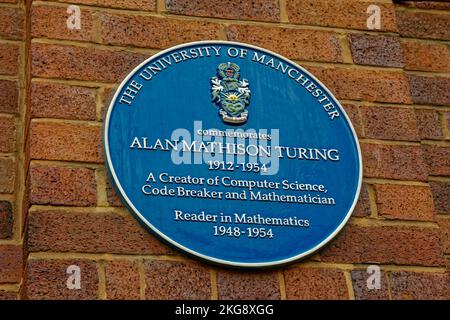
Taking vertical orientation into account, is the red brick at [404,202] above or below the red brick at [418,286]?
above

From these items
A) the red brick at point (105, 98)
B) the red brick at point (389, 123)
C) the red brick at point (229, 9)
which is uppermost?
the red brick at point (229, 9)

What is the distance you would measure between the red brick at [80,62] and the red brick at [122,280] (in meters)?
0.85

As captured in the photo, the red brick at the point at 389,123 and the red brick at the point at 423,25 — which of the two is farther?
the red brick at the point at 423,25

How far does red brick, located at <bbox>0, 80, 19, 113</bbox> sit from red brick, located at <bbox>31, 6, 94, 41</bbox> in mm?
349

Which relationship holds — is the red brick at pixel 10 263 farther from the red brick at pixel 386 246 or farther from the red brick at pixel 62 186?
the red brick at pixel 386 246

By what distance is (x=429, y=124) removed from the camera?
18.0ft

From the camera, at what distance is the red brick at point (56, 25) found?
4.82 m

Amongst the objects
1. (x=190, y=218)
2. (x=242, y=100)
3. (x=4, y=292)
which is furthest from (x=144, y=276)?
(x=242, y=100)

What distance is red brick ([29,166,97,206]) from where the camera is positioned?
449 cm

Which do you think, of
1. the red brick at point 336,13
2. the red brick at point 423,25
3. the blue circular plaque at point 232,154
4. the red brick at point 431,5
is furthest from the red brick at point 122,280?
the red brick at point 431,5

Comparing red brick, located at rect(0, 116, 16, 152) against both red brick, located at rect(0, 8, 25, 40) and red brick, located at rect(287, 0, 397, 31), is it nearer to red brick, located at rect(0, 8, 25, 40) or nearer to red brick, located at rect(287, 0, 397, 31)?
red brick, located at rect(0, 8, 25, 40)

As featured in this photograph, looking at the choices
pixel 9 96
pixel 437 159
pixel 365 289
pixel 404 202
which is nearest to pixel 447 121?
pixel 437 159

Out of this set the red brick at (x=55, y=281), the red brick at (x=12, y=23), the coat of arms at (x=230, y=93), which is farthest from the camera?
the red brick at (x=12, y=23)

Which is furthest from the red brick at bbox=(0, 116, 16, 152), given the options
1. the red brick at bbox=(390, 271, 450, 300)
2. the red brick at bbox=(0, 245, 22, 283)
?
the red brick at bbox=(390, 271, 450, 300)
